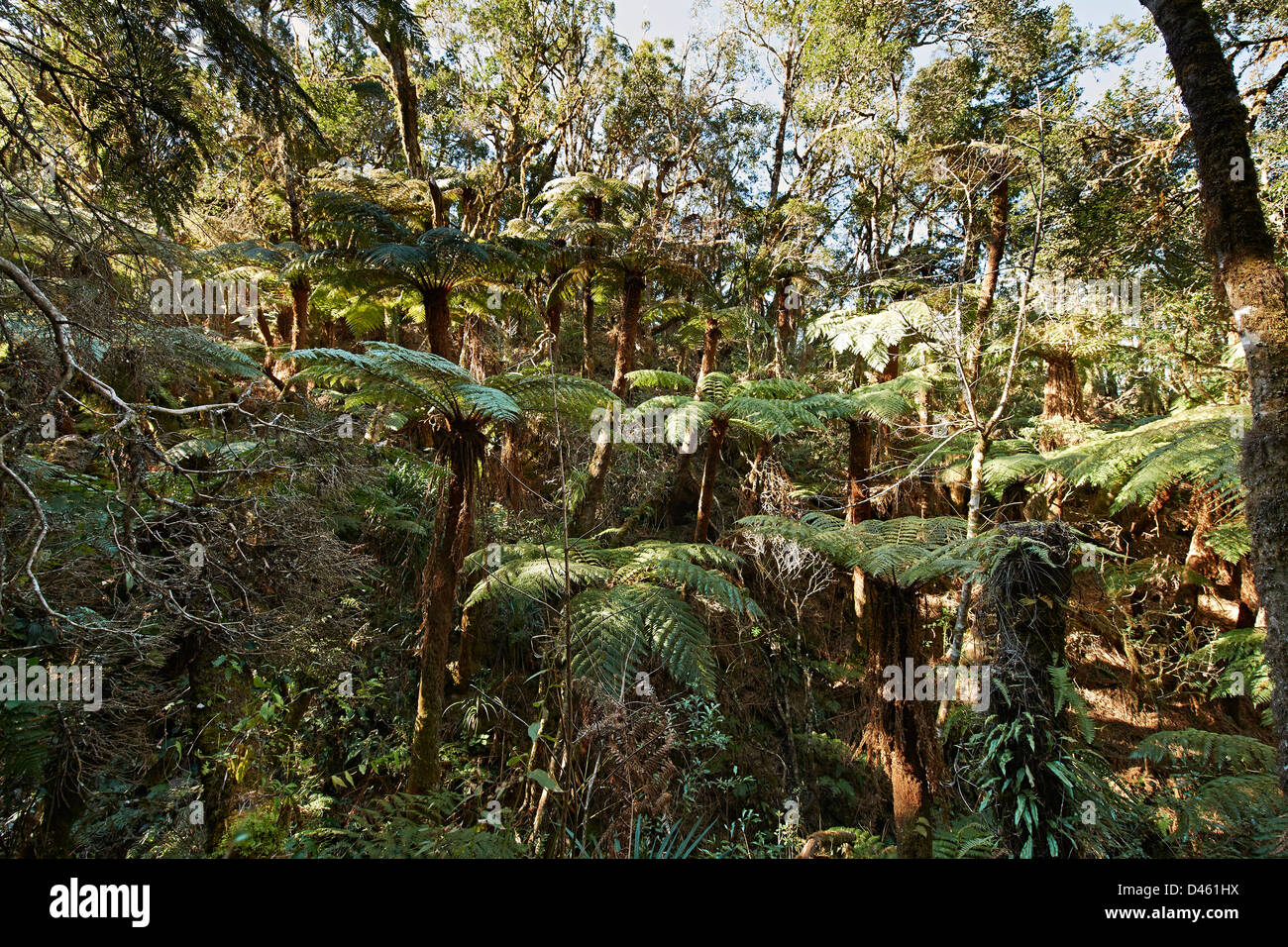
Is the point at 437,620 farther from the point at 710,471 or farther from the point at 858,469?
the point at 858,469

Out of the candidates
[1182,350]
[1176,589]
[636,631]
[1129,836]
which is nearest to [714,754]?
[636,631]

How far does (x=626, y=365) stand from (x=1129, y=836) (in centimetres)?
518

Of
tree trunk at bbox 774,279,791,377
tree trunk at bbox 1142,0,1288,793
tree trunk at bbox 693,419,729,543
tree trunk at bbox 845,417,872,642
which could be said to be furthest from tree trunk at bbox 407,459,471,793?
tree trunk at bbox 774,279,791,377

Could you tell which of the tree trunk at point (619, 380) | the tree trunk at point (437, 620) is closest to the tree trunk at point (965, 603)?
the tree trunk at point (619, 380)

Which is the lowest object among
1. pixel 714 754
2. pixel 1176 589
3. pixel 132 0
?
pixel 714 754

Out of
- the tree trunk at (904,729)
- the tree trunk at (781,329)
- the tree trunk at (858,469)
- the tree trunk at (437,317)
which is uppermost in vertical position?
the tree trunk at (781,329)

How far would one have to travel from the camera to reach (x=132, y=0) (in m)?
2.35

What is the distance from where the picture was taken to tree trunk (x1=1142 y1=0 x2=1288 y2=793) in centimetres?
225

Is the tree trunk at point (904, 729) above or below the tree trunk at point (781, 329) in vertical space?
below

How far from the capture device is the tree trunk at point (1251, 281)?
2248 mm

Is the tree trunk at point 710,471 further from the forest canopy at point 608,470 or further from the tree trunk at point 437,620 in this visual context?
the tree trunk at point 437,620
